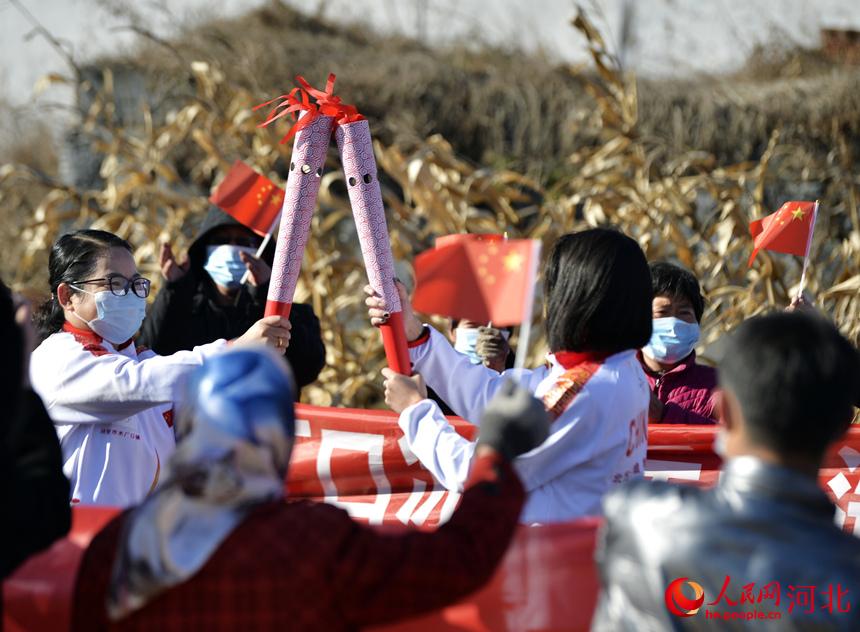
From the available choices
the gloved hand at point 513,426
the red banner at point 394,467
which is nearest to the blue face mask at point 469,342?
the red banner at point 394,467

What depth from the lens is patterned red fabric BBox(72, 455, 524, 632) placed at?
1811mm

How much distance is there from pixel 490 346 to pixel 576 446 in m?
1.61

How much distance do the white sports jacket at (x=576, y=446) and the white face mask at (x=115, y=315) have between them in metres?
1.12

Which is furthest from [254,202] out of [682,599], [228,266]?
[682,599]

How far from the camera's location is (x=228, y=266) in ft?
15.4

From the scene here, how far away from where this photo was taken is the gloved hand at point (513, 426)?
6.67 ft

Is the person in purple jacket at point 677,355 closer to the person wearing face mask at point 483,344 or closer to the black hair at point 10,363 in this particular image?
the person wearing face mask at point 483,344

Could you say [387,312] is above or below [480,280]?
below

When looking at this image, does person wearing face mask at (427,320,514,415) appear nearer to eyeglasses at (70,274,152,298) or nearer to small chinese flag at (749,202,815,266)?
small chinese flag at (749,202,815,266)

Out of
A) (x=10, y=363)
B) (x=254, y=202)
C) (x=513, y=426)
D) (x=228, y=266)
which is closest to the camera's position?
(x=10, y=363)

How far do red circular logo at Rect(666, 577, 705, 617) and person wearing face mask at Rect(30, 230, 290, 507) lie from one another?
1491mm

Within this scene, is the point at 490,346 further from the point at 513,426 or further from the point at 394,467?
the point at 513,426

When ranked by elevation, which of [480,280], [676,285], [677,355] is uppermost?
[480,280]

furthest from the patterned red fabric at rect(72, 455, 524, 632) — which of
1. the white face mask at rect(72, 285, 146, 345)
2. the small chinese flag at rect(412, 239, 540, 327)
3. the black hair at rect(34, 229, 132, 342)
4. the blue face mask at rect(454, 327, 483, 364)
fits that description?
the blue face mask at rect(454, 327, 483, 364)
